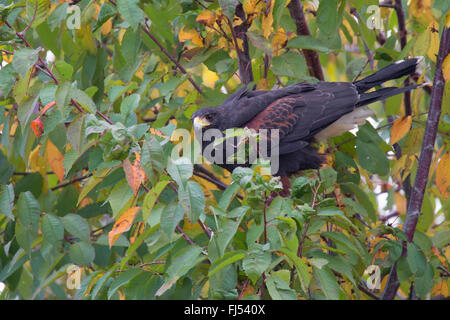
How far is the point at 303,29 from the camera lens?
391cm

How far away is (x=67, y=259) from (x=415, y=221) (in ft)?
6.85

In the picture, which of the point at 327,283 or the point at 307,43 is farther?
the point at 307,43

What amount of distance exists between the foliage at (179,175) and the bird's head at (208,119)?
9 centimetres

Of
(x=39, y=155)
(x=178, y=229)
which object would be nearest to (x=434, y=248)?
(x=178, y=229)

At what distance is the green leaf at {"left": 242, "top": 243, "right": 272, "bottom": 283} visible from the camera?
2.01 m

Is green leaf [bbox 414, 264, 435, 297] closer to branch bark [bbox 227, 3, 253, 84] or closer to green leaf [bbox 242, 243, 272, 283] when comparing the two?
green leaf [bbox 242, 243, 272, 283]

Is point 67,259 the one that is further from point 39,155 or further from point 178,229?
point 178,229

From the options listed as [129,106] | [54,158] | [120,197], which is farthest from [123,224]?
[54,158]

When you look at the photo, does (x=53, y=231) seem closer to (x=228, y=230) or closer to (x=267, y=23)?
(x=228, y=230)

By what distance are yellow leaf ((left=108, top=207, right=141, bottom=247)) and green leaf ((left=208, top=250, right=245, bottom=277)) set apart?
457 millimetres

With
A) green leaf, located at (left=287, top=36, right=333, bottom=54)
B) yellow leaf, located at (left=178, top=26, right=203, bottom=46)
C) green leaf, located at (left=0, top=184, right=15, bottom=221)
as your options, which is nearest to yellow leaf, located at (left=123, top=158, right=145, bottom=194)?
green leaf, located at (left=0, top=184, right=15, bottom=221)

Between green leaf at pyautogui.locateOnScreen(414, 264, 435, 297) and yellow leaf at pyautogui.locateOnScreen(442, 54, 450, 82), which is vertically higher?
yellow leaf at pyautogui.locateOnScreen(442, 54, 450, 82)

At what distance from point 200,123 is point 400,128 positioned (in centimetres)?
129
